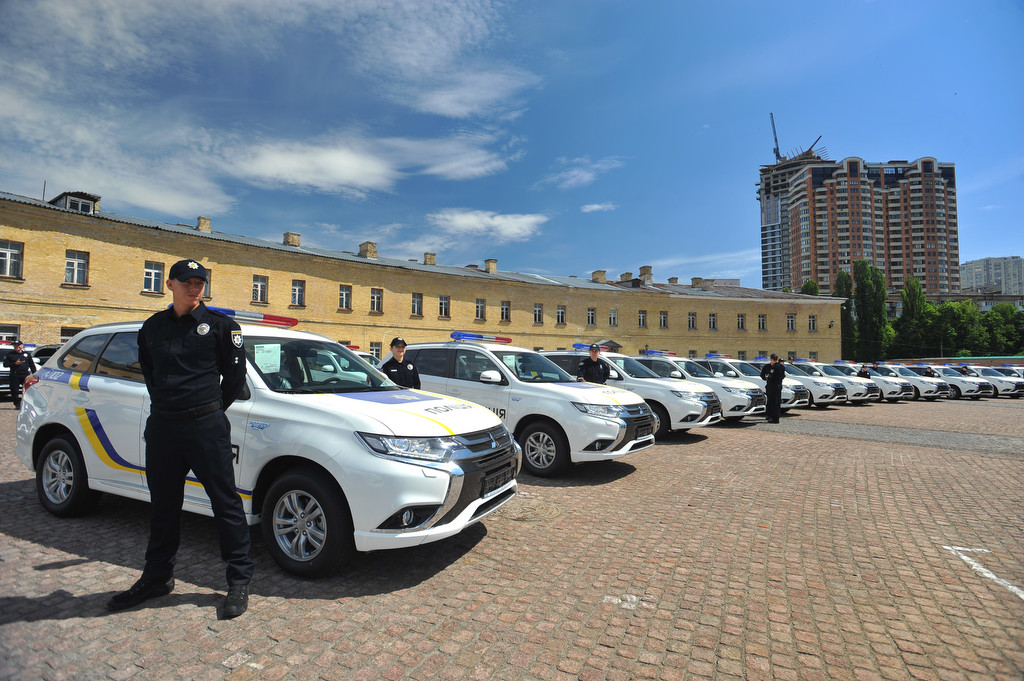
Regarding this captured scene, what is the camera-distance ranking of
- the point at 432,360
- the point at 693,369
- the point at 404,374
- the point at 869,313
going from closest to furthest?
the point at 404,374 → the point at 432,360 → the point at 693,369 → the point at 869,313

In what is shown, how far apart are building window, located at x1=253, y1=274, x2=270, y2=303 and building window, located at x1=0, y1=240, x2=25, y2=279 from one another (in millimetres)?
10111

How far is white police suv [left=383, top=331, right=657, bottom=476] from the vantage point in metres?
6.92

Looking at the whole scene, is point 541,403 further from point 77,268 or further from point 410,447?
point 77,268

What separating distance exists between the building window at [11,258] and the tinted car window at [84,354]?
26596 mm

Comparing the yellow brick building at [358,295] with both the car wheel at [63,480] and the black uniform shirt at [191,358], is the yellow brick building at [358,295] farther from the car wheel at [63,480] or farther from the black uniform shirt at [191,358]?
the black uniform shirt at [191,358]

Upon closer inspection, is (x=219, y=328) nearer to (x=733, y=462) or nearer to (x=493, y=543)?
(x=493, y=543)

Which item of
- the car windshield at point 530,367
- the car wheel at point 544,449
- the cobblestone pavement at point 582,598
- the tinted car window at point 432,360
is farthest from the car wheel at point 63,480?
the car windshield at point 530,367

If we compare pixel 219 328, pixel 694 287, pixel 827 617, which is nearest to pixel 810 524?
pixel 827 617

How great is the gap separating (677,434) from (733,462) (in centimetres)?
342

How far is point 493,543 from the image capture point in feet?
15.1

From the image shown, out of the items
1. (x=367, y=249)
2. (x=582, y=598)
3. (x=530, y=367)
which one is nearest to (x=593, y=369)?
(x=530, y=367)

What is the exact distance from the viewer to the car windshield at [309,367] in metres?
4.27

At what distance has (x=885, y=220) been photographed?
398ft

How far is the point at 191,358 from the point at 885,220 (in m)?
149
